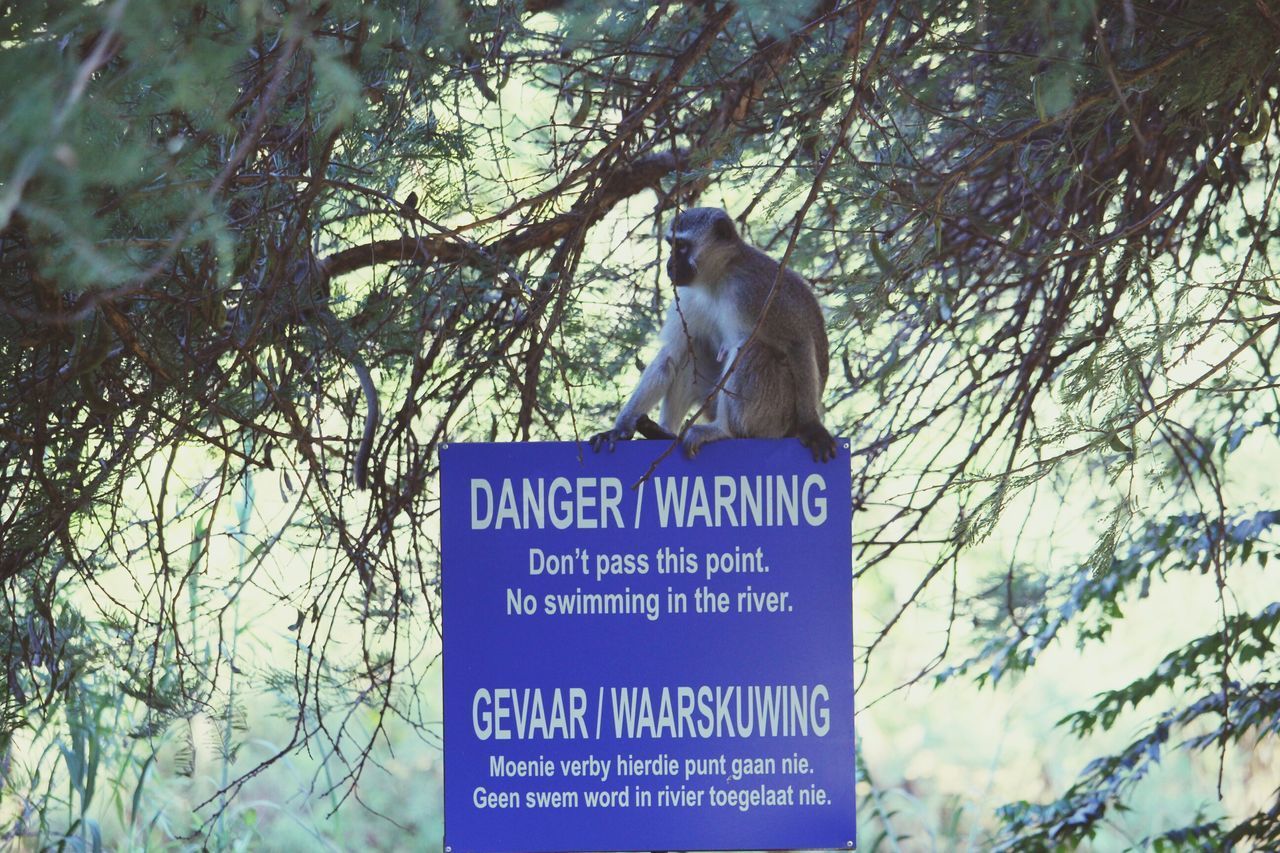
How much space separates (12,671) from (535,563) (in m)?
1.71

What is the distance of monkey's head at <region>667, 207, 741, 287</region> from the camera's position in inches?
163

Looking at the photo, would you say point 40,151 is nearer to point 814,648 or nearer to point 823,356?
point 814,648

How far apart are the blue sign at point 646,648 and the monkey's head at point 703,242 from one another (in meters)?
1.54

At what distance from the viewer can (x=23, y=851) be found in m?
6.82

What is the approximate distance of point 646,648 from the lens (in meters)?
2.62

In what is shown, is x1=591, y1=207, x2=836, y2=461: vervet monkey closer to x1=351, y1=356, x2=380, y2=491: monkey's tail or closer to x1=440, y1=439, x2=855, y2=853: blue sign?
x1=351, y1=356, x2=380, y2=491: monkey's tail

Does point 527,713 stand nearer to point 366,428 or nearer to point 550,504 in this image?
point 550,504

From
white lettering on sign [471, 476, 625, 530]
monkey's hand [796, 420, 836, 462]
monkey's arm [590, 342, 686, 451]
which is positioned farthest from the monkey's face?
white lettering on sign [471, 476, 625, 530]

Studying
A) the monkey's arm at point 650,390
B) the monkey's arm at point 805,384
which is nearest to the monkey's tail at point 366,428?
the monkey's arm at point 650,390

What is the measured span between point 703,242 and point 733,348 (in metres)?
0.35

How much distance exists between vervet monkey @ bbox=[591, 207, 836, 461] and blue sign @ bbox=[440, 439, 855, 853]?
1.02 meters

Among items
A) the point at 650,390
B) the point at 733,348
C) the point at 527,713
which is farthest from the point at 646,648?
the point at 733,348

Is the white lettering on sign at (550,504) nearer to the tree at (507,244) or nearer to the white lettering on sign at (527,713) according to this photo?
the white lettering on sign at (527,713)

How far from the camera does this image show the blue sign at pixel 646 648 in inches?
101
